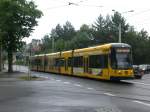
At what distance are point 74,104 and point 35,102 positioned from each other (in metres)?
1.72

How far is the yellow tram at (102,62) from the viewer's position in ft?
→ 116

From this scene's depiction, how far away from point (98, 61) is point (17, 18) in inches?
918

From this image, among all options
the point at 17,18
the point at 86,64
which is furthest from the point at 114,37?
the point at 86,64

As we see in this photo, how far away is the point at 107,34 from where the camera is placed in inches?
4995

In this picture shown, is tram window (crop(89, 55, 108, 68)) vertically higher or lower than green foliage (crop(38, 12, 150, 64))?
lower

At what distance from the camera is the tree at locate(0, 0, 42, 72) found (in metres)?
58.3

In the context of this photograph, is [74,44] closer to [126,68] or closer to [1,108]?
[126,68]

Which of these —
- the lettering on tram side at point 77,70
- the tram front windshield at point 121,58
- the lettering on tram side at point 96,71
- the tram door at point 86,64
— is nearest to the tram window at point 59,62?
the lettering on tram side at point 77,70

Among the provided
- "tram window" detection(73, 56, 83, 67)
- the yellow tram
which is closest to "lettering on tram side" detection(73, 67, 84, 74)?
the yellow tram

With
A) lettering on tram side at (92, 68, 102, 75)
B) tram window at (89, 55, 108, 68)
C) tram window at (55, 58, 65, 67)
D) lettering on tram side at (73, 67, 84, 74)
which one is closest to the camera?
Result: tram window at (89, 55, 108, 68)

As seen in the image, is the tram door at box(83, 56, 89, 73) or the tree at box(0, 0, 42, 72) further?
the tree at box(0, 0, 42, 72)

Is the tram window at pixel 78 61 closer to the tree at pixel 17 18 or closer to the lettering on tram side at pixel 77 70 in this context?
the lettering on tram side at pixel 77 70

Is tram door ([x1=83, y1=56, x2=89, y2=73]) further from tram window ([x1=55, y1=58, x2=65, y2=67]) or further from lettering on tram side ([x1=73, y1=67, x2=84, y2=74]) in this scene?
tram window ([x1=55, y1=58, x2=65, y2=67])

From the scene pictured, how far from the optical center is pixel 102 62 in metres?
37.2
